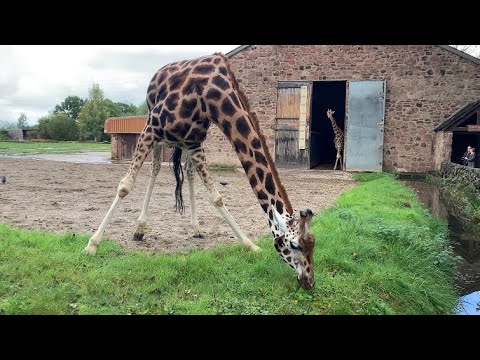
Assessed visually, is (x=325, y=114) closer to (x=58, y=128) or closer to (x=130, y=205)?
(x=130, y=205)

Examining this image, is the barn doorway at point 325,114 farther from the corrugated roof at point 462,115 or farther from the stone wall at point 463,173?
the stone wall at point 463,173

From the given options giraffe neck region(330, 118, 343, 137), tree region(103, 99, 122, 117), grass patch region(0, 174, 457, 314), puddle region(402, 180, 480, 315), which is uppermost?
tree region(103, 99, 122, 117)

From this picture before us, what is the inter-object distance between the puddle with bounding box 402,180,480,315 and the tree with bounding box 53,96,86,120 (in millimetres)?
36732

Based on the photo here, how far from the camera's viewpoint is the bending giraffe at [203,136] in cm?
392

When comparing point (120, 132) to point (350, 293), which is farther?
point (120, 132)

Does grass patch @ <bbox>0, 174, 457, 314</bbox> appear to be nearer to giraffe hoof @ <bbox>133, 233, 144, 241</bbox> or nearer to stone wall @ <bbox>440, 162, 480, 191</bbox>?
giraffe hoof @ <bbox>133, 233, 144, 241</bbox>

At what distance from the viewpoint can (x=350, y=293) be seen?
3.94 meters

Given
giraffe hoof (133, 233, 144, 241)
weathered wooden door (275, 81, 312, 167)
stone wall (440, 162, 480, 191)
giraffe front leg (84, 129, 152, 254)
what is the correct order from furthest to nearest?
weathered wooden door (275, 81, 312, 167), stone wall (440, 162, 480, 191), giraffe hoof (133, 233, 144, 241), giraffe front leg (84, 129, 152, 254)

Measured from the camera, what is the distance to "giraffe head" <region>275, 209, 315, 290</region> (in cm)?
371

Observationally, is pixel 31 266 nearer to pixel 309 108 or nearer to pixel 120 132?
pixel 309 108

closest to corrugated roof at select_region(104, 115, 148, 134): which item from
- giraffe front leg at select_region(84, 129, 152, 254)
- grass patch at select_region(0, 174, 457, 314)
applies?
grass patch at select_region(0, 174, 457, 314)

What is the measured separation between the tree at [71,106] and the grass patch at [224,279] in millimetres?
38292
